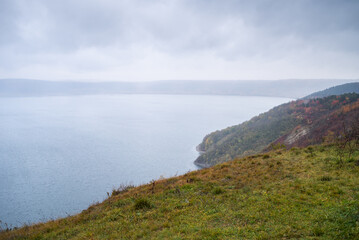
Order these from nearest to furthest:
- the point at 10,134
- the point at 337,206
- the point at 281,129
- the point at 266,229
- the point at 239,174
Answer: the point at 266,229 → the point at 337,206 → the point at 239,174 → the point at 281,129 → the point at 10,134

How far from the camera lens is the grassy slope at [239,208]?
6.96 m

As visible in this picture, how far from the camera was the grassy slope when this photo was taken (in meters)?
6.96

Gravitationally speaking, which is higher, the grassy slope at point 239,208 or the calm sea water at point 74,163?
the grassy slope at point 239,208

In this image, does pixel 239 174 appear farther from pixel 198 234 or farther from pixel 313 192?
pixel 198 234

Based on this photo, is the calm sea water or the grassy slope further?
the calm sea water

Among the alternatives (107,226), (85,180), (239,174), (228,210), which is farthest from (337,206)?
(85,180)

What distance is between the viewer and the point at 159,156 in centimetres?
13400

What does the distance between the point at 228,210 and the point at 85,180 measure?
98.9m

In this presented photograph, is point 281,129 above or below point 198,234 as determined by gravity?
below

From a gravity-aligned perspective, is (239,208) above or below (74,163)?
above

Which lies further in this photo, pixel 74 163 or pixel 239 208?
pixel 74 163

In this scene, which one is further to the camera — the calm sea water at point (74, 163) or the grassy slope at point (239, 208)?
the calm sea water at point (74, 163)

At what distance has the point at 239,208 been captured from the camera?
29.2 feet

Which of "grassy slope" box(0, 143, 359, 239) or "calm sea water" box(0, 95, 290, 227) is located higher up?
"grassy slope" box(0, 143, 359, 239)
